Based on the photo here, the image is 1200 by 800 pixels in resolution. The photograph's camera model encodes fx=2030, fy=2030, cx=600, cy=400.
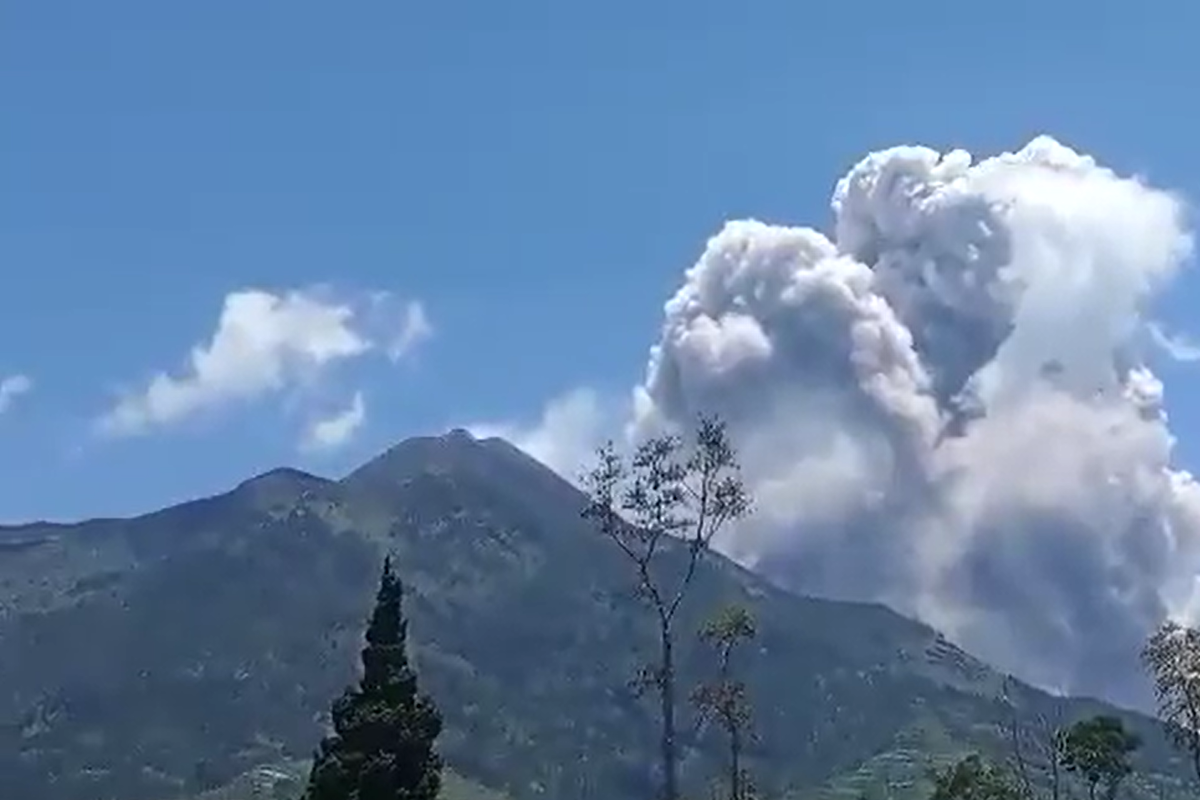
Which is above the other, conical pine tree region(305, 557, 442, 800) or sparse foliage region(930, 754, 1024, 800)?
sparse foliage region(930, 754, 1024, 800)

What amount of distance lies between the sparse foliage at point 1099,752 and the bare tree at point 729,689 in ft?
174

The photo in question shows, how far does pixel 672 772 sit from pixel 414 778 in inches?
866

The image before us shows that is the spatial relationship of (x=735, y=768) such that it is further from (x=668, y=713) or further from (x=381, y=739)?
(x=381, y=739)

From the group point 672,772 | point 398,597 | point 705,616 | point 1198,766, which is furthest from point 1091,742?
point 398,597

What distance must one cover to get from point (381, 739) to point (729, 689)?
28.9m

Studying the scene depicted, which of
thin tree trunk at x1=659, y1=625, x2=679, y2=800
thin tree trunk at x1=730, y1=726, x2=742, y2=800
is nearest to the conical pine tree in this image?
thin tree trunk at x1=659, y1=625, x2=679, y2=800

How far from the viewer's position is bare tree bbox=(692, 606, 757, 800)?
8906cm

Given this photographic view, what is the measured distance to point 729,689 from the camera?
9069cm

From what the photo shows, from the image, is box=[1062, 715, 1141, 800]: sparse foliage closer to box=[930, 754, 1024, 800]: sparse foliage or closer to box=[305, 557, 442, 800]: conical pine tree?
box=[930, 754, 1024, 800]: sparse foliage

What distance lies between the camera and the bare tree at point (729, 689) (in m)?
89.1

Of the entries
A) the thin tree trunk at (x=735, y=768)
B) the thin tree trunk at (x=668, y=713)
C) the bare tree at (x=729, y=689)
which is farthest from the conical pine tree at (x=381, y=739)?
the thin tree trunk at (x=735, y=768)

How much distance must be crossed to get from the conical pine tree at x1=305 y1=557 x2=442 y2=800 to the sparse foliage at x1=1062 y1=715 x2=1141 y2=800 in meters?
85.1

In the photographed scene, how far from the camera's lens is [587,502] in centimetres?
8444

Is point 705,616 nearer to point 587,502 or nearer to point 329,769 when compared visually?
point 587,502
